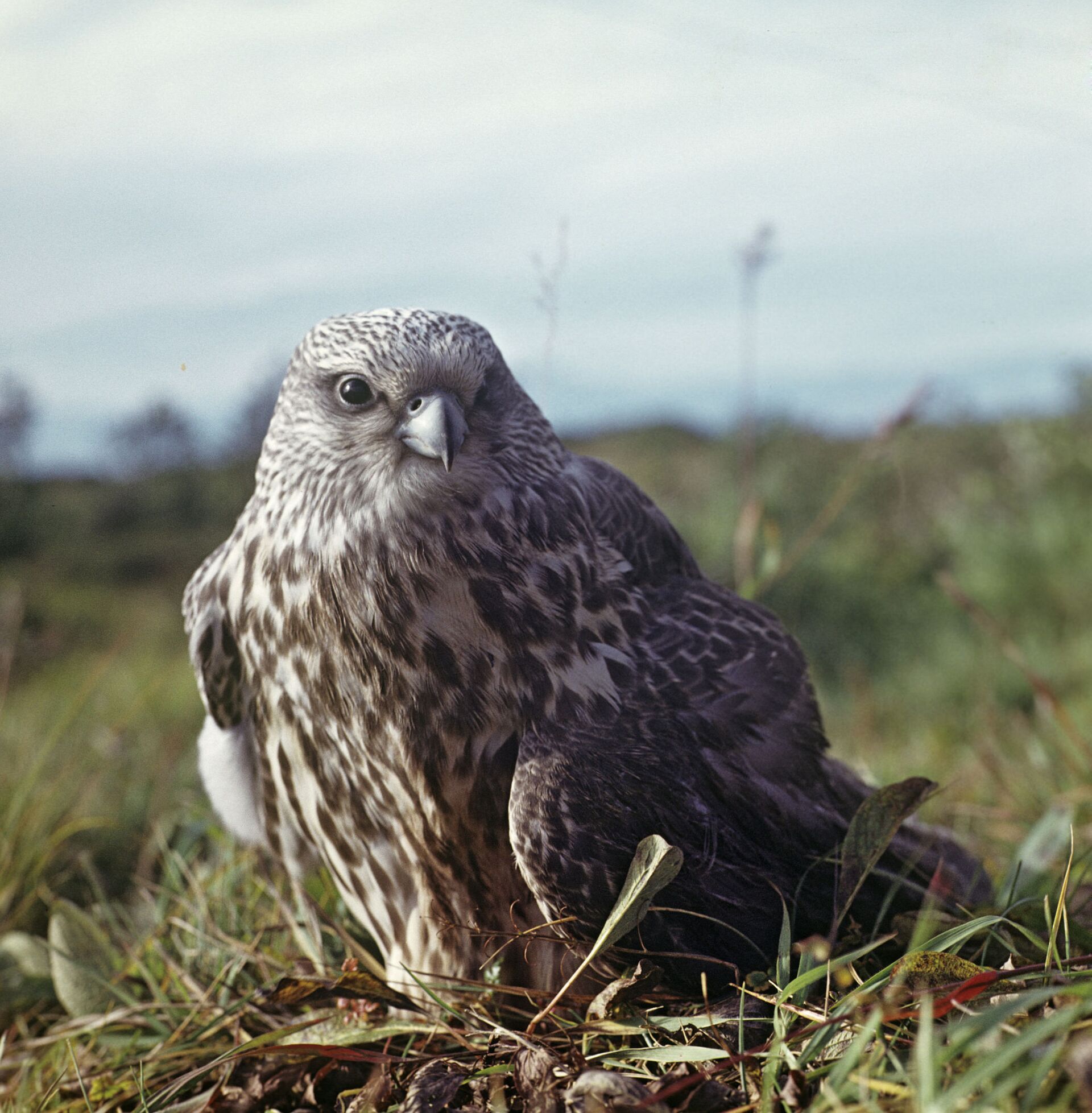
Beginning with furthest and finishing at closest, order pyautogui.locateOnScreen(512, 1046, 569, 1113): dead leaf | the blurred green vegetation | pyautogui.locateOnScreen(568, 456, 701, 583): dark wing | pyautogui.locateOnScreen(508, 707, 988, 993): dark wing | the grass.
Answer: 1. the blurred green vegetation
2. pyautogui.locateOnScreen(568, 456, 701, 583): dark wing
3. pyautogui.locateOnScreen(508, 707, 988, 993): dark wing
4. pyautogui.locateOnScreen(512, 1046, 569, 1113): dead leaf
5. the grass

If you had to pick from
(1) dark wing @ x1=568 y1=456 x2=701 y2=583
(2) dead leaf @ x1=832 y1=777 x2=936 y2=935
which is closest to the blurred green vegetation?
(1) dark wing @ x1=568 y1=456 x2=701 y2=583

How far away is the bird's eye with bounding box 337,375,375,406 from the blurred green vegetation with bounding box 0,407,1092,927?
1005mm

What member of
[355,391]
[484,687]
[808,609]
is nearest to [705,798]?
[484,687]

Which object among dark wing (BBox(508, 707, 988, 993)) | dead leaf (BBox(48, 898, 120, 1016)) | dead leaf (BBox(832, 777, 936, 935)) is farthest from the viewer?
dead leaf (BBox(48, 898, 120, 1016))

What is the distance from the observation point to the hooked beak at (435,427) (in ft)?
6.45

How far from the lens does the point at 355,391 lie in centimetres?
214

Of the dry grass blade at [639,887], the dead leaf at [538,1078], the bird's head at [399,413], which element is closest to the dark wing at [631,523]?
the bird's head at [399,413]

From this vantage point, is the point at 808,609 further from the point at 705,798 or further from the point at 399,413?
the point at 399,413

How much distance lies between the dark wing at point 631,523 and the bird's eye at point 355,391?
45 centimetres

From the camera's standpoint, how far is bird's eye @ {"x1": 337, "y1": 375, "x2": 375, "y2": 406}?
6.99 feet

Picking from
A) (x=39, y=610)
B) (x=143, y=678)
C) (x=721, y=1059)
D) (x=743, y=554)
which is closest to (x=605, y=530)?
(x=721, y=1059)

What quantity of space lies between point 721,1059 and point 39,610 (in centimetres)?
1042

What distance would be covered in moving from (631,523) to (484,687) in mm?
539

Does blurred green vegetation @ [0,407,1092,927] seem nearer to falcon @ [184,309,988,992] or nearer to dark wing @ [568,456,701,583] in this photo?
dark wing @ [568,456,701,583]
